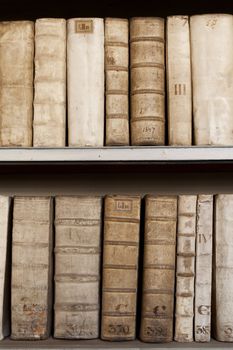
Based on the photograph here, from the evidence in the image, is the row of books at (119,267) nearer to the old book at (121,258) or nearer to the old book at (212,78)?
the old book at (121,258)

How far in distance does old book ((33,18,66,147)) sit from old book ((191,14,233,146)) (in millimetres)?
244

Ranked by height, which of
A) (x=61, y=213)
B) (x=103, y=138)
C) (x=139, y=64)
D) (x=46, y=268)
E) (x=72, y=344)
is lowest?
(x=72, y=344)

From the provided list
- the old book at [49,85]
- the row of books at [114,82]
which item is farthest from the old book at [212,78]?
the old book at [49,85]

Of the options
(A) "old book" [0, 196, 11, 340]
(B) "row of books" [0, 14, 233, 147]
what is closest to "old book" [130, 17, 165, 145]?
(B) "row of books" [0, 14, 233, 147]

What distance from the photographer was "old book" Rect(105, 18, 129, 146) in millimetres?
992

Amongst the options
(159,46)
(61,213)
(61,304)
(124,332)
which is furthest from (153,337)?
(159,46)

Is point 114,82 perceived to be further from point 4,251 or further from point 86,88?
point 4,251

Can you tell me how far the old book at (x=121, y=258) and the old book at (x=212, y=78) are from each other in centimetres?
18

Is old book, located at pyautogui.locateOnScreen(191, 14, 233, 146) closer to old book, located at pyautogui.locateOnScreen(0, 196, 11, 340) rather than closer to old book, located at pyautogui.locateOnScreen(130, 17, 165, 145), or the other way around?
old book, located at pyautogui.locateOnScreen(130, 17, 165, 145)

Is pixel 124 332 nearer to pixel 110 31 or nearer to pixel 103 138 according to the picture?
pixel 103 138

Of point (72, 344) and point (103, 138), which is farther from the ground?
point (103, 138)

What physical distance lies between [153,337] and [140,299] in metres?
0.08

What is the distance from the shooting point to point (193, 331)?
992mm

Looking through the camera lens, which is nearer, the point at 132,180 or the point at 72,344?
the point at 72,344
